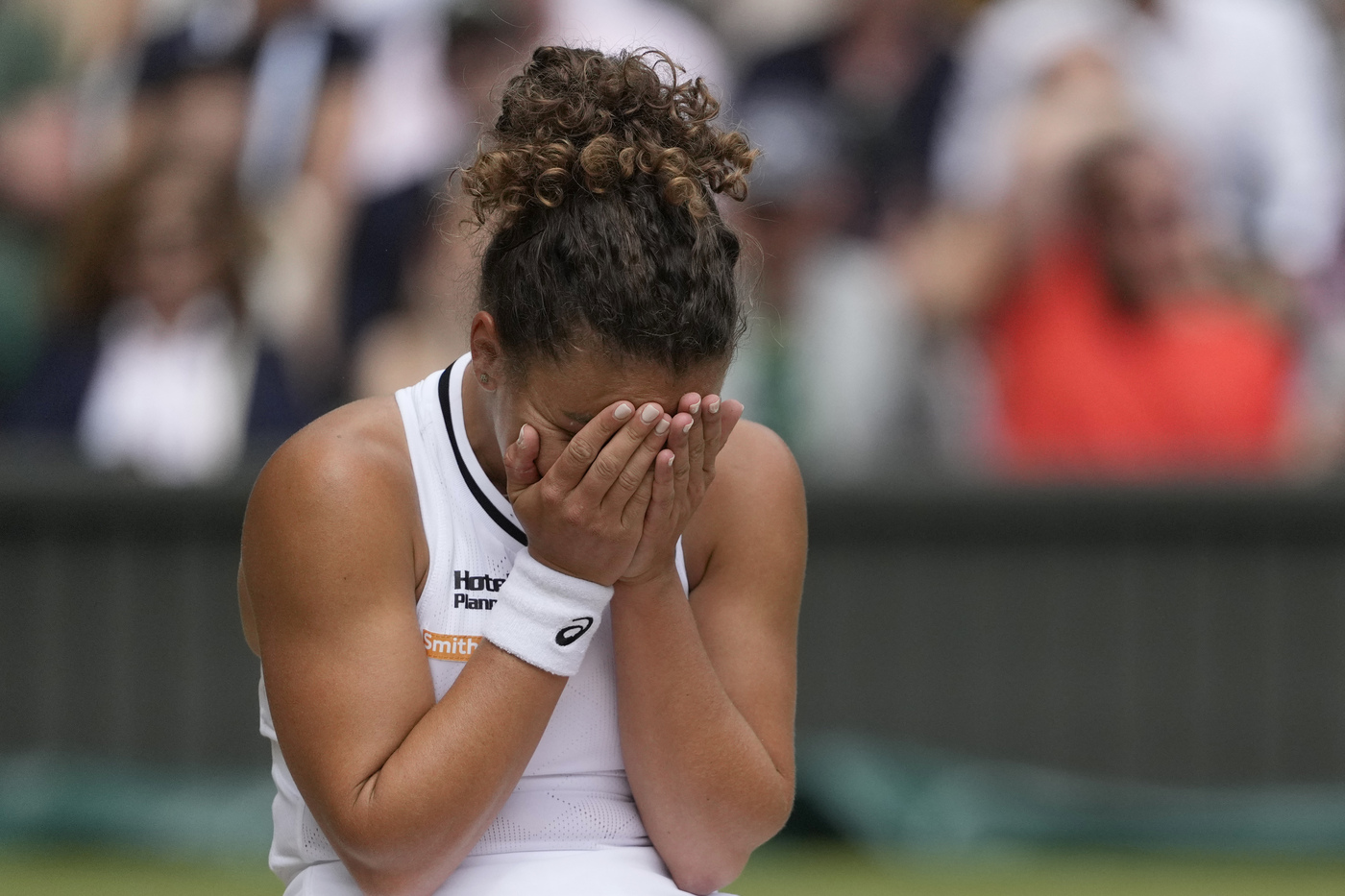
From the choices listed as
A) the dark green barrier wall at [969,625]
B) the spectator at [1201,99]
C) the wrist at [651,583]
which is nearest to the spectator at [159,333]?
the dark green barrier wall at [969,625]

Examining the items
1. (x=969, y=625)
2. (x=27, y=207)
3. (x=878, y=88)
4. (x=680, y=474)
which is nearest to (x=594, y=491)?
(x=680, y=474)

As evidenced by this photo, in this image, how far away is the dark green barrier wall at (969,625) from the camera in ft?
16.1

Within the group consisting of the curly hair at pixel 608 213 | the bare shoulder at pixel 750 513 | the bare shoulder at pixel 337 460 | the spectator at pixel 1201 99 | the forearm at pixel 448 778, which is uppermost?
the spectator at pixel 1201 99

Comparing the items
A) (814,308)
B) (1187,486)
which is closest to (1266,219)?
(1187,486)

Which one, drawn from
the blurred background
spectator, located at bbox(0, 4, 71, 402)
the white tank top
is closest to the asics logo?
the white tank top

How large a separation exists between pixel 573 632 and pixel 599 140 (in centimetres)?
59

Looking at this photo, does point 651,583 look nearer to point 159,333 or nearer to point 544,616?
point 544,616

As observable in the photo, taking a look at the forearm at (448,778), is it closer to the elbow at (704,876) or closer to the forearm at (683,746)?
the forearm at (683,746)

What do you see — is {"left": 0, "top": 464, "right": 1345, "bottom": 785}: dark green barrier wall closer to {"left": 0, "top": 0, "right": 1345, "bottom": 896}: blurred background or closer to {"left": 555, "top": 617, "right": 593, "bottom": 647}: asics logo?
{"left": 0, "top": 0, "right": 1345, "bottom": 896}: blurred background

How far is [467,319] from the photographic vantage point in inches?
86.2

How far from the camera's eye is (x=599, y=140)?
190 centimetres

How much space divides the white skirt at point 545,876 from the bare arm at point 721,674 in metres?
0.05

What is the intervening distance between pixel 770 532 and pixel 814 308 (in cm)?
316

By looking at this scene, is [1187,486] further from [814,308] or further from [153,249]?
[153,249]
